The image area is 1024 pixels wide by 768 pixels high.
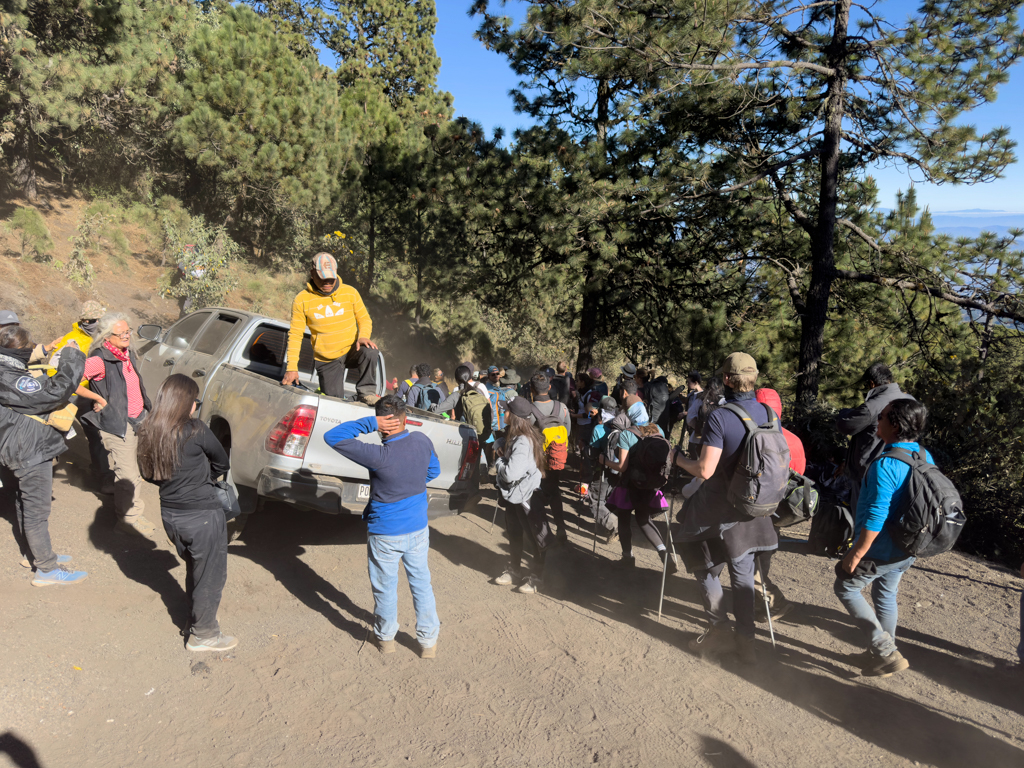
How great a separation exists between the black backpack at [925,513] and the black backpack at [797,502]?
0.60 metres

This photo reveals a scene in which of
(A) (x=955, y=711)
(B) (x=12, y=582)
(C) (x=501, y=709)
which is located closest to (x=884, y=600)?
(A) (x=955, y=711)

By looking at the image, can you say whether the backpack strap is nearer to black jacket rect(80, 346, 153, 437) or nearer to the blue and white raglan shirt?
the blue and white raglan shirt

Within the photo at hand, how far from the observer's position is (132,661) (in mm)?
3885

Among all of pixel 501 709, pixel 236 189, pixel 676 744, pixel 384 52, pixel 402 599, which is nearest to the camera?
pixel 676 744

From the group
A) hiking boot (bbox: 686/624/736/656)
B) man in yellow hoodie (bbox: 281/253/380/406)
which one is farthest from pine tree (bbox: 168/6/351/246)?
hiking boot (bbox: 686/624/736/656)

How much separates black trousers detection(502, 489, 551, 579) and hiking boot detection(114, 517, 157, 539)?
3129 mm

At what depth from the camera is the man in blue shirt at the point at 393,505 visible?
3.95m

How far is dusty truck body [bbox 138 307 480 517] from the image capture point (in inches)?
191

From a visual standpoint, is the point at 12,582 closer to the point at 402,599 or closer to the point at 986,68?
the point at 402,599

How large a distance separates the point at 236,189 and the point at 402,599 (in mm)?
14861

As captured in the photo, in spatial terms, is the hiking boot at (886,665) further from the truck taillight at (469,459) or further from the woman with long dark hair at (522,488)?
the truck taillight at (469,459)

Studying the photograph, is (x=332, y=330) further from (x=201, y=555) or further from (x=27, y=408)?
(x=201, y=555)

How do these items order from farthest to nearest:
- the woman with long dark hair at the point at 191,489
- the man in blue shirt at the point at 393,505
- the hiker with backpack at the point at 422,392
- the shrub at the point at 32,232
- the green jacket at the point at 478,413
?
1. the shrub at the point at 32,232
2. the hiker with backpack at the point at 422,392
3. the green jacket at the point at 478,413
4. the man in blue shirt at the point at 393,505
5. the woman with long dark hair at the point at 191,489

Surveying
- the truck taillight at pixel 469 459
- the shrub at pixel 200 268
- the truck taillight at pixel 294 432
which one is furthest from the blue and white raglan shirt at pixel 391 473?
the shrub at pixel 200 268
